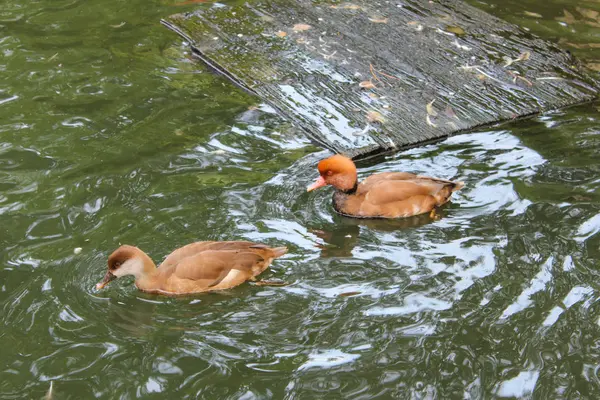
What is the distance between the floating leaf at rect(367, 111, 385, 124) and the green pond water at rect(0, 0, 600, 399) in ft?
1.71

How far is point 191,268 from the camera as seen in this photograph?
17.8 feet

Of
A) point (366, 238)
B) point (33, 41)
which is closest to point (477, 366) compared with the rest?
point (366, 238)

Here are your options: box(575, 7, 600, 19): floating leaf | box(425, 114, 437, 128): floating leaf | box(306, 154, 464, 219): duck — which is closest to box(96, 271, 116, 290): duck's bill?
box(306, 154, 464, 219): duck

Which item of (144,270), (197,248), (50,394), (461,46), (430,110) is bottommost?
(50,394)

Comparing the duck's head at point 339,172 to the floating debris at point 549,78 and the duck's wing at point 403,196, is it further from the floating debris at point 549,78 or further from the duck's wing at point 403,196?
the floating debris at point 549,78

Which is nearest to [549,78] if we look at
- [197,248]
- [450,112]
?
[450,112]

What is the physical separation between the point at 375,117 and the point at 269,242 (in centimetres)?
218

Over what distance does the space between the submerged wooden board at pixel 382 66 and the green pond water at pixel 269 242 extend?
0.79ft

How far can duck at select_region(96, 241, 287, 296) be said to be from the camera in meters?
5.41

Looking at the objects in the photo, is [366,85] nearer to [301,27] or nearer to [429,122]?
[429,122]

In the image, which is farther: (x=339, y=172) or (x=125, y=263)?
(x=339, y=172)

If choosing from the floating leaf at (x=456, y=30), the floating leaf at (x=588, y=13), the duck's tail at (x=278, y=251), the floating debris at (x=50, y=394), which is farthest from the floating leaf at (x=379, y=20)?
the floating debris at (x=50, y=394)

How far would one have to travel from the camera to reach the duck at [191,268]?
213 inches

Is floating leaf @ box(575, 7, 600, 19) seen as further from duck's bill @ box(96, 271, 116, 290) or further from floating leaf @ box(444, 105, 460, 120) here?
duck's bill @ box(96, 271, 116, 290)
